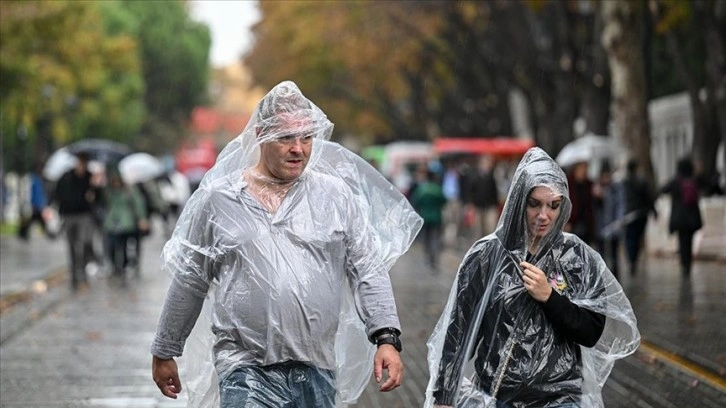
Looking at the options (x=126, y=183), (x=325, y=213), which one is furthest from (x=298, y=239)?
(x=126, y=183)

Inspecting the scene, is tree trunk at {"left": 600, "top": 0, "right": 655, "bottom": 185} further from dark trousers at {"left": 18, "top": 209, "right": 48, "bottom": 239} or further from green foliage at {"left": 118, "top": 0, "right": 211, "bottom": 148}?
green foliage at {"left": 118, "top": 0, "right": 211, "bottom": 148}

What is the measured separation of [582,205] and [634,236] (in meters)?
2.23

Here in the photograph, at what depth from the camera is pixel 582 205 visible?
17.2m

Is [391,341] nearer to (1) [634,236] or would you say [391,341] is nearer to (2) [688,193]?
(2) [688,193]

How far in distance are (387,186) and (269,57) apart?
54.8 meters

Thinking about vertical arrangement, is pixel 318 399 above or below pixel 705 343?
above

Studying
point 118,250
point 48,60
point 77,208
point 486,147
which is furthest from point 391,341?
point 486,147

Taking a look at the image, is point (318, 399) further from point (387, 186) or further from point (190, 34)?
point (190, 34)

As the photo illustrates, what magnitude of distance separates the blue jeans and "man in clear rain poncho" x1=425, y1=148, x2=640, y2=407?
49 centimetres

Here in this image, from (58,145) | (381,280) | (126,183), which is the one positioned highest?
(381,280)

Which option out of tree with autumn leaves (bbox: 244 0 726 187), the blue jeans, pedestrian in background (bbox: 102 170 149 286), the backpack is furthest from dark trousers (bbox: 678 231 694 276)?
the blue jeans

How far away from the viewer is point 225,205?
5.07m

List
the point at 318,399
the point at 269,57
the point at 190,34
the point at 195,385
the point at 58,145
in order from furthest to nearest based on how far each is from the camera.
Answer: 1. the point at 190,34
2. the point at 269,57
3. the point at 58,145
4. the point at 195,385
5. the point at 318,399

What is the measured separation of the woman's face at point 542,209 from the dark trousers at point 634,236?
14192 millimetres
